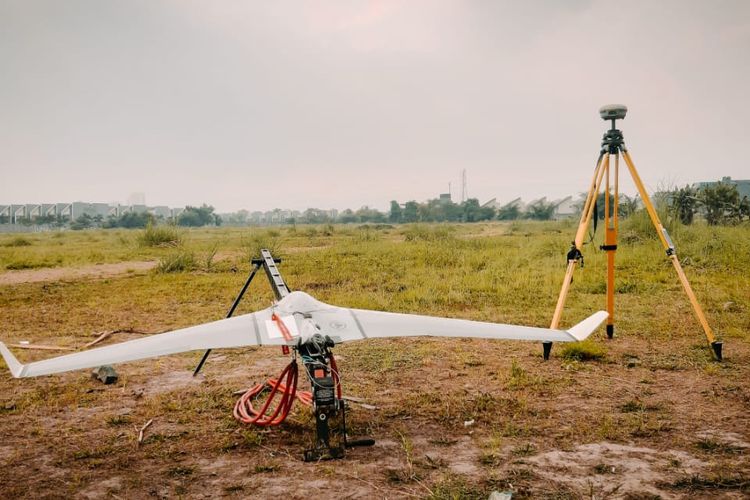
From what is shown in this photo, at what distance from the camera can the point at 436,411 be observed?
4.49 metres

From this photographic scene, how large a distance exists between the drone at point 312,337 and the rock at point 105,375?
7.03 feet

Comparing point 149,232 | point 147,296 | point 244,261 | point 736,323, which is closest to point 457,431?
point 736,323

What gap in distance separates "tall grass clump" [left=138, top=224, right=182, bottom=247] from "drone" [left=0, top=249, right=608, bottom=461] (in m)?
18.1

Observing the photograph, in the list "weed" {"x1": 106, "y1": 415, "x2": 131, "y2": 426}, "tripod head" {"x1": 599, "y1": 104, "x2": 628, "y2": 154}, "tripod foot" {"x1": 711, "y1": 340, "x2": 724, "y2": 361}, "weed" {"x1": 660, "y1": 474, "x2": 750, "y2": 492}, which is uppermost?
"tripod head" {"x1": 599, "y1": 104, "x2": 628, "y2": 154}

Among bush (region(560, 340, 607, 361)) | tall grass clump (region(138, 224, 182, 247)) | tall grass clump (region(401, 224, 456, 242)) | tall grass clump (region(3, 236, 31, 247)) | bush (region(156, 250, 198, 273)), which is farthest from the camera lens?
tall grass clump (region(3, 236, 31, 247))

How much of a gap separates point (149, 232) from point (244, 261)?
7.35m

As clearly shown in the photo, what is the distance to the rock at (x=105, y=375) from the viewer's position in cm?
535

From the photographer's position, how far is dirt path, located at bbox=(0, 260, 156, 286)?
12.9 m

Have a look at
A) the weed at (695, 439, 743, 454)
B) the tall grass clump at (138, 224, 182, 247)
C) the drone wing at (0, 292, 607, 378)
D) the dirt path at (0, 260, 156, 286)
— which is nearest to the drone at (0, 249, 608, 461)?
the drone wing at (0, 292, 607, 378)

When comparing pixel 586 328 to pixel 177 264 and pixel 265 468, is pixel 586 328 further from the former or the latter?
pixel 177 264

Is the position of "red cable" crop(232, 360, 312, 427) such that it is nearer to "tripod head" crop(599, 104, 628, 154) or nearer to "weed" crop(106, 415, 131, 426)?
"weed" crop(106, 415, 131, 426)

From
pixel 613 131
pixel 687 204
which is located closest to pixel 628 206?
pixel 687 204

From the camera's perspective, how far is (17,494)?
10.6 ft

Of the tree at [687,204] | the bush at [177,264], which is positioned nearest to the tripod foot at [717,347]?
the bush at [177,264]
